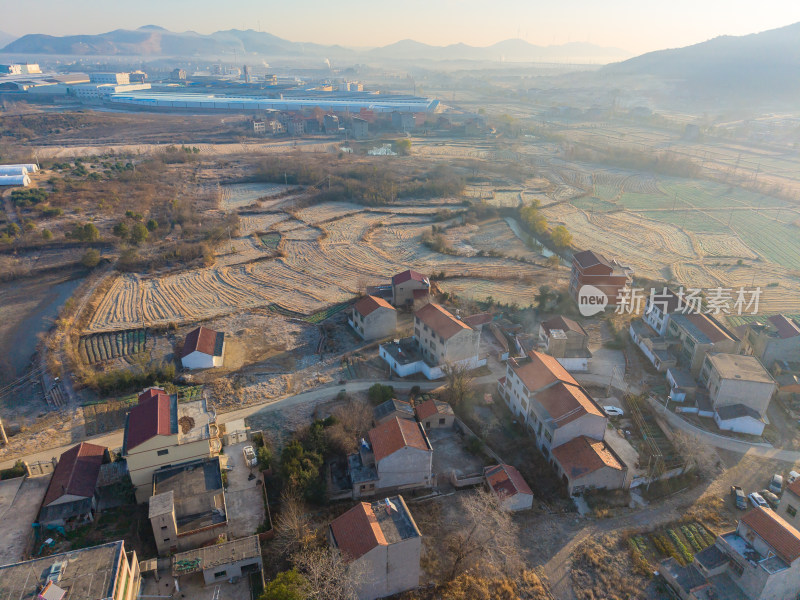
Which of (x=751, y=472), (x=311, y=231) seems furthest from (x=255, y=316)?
(x=751, y=472)

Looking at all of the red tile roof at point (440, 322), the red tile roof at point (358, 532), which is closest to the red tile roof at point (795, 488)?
the red tile roof at point (440, 322)

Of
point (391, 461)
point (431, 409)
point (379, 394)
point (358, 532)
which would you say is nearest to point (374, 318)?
point (379, 394)

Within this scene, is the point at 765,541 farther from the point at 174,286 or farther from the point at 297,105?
the point at 297,105

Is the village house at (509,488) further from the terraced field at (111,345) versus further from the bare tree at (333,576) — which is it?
the terraced field at (111,345)

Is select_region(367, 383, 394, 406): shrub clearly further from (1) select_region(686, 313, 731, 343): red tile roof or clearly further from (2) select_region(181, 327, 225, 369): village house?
(1) select_region(686, 313, 731, 343): red tile roof

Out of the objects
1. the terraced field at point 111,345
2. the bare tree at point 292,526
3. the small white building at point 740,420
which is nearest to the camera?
the bare tree at point 292,526

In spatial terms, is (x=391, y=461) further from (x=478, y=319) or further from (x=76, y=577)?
(x=478, y=319)

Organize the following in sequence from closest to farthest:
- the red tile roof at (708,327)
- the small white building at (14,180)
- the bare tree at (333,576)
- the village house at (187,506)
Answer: the bare tree at (333,576) < the village house at (187,506) < the red tile roof at (708,327) < the small white building at (14,180)
